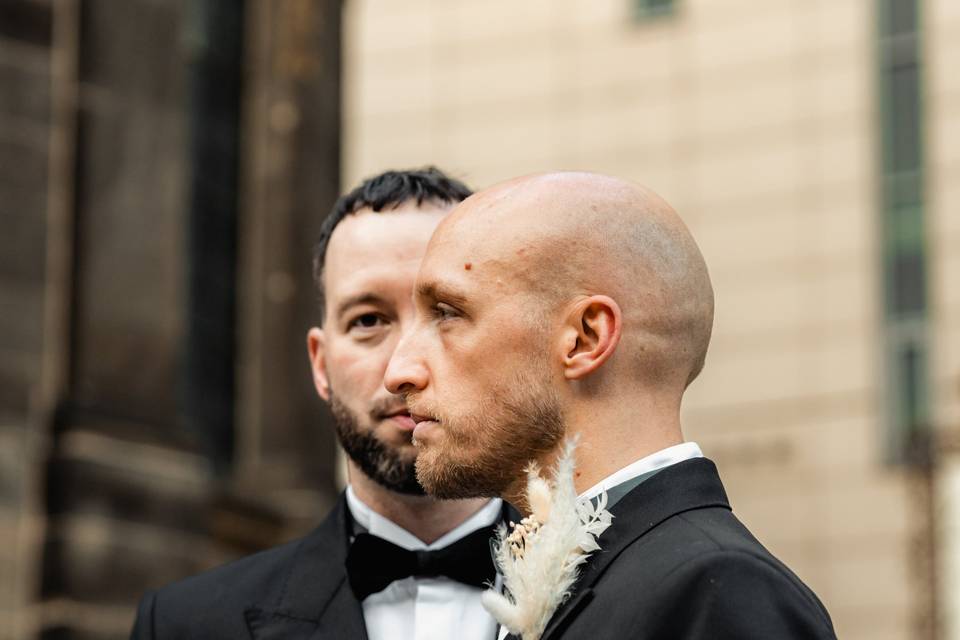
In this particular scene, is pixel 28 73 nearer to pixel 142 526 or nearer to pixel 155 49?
pixel 155 49

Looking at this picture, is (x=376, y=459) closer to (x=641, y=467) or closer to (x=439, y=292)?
(x=439, y=292)

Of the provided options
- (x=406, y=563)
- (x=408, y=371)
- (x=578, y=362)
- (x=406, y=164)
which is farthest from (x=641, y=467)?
(x=406, y=164)

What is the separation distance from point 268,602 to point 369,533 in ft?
0.99

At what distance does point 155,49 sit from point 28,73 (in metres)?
1.12

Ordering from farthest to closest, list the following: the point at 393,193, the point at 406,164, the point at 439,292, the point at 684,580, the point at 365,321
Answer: the point at 406,164, the point at 393,193, the point at 365,321, the point at 439,292, the point at 684,580

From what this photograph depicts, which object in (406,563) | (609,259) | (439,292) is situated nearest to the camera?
(609,259)

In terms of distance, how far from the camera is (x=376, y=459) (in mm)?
5035

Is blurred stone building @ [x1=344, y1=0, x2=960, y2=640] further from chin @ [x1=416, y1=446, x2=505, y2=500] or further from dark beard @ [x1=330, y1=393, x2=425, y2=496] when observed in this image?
chin @ [x1=416, y1=446, x2=505, y2=500]

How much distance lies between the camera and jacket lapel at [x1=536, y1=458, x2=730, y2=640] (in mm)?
3553

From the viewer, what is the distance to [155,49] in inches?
456

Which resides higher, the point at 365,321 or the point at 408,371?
the point at 408,371

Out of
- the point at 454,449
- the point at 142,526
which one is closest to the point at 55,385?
the point at 142,526

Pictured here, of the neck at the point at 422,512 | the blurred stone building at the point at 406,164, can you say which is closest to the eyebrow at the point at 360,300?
the neck at the point at 422,512

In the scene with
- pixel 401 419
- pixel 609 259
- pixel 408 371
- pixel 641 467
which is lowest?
pixel 401 419
